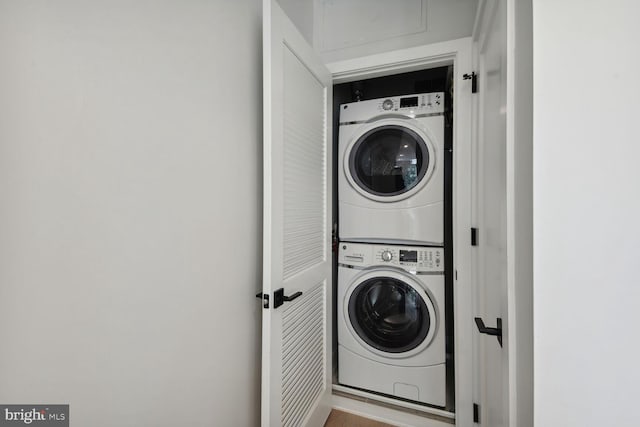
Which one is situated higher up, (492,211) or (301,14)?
(301,14)

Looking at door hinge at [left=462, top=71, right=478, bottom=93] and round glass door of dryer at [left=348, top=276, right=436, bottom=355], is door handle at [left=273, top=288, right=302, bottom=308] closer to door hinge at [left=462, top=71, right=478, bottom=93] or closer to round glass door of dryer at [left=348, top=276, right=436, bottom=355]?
round glass door of dryer at [left=348, top=276, right=436, bottom=355]

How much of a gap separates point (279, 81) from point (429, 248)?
50.7 inches

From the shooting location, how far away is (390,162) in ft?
5.78

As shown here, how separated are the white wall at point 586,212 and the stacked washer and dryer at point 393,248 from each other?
105 centimetres

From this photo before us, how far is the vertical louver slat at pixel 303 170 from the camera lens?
1.11 m

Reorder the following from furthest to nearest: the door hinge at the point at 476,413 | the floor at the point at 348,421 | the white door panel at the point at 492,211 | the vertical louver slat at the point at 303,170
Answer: the floor at the point at 348,421 < the door hinge at the point at 476,413 < the vertical louver slat at the point at 303,170 < the white door panel at the point at 492,211

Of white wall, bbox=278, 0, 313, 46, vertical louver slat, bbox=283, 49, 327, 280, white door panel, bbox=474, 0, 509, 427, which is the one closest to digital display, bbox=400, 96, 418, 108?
white door panel, bbox=474, 0, 509, 427

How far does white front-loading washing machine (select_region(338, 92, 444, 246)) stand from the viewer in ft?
5.40

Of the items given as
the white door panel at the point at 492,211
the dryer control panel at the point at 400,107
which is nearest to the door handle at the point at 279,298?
the white door panel at the point at 492,211

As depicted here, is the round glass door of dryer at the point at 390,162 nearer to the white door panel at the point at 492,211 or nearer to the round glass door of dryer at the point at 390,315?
the white door panel at the point at 492,211

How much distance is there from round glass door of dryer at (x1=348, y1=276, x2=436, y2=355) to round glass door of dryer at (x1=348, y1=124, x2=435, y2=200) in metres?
0.60

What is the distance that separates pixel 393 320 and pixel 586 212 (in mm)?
1363

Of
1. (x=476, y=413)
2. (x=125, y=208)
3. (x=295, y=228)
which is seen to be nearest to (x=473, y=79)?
(x=295, y=228)

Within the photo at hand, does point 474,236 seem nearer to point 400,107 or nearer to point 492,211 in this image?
point 492,211
